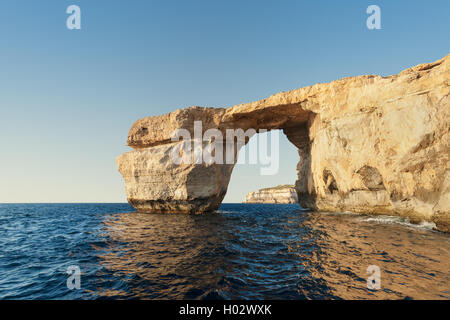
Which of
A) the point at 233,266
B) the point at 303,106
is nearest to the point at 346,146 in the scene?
the point at 303,106

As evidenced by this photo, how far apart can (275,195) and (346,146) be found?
76617 millimetres

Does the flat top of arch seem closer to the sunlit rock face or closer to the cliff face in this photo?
the sunlit rock face

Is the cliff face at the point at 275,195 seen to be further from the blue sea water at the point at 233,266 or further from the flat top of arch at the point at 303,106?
the blue sea water at the point at 233,266

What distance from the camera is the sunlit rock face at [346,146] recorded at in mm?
10297

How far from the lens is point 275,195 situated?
89.3 metres

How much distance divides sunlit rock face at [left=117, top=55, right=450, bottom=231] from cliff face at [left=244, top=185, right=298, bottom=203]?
5946 centimetres

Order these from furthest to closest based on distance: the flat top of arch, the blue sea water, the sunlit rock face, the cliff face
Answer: the cliff face, the flat top of arch, the sunlit rock face, the blue sea water

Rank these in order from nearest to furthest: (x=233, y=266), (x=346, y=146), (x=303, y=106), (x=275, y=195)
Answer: (x=233, y=266) → (x=346, y=146) → (x=303, y=106) → (x=275, y=195)

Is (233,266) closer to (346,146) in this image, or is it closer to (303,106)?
(346,146)

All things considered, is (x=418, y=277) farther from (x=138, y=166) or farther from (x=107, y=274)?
(x=138, y=166)

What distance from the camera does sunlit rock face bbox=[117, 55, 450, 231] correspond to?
1030 centimetres

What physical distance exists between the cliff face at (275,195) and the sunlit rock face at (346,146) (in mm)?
59464

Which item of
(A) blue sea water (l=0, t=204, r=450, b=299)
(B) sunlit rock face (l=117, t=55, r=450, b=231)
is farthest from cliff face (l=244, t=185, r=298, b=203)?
(A) blue sea water (l=0, t=204, r=450, b=299)
